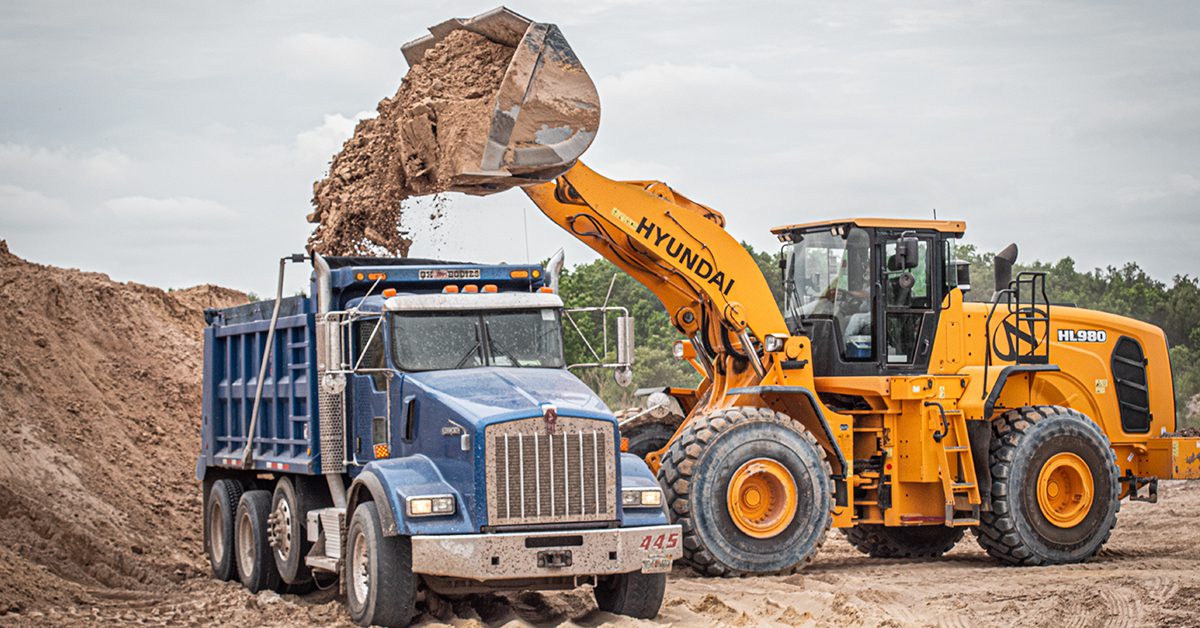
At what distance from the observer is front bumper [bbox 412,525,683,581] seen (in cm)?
1197

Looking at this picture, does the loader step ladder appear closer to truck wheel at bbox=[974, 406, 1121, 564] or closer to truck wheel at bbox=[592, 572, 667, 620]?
truck wheel at bbox=[974, 406, 1121, 564]

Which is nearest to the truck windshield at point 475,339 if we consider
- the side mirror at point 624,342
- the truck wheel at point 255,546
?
the side mirror at point 624,342

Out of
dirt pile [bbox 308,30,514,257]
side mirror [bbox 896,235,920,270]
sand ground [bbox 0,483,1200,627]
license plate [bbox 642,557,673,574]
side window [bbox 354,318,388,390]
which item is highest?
dirt pile [bbox 308,30,514,257]

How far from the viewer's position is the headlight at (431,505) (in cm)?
1213

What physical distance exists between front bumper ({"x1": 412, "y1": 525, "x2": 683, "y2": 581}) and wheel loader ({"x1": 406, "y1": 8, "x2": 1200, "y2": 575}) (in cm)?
321

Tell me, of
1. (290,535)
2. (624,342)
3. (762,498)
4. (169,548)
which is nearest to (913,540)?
(762,498)

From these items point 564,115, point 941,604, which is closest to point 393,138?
point 564,115

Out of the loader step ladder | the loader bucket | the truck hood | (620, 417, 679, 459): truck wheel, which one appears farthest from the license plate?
the loader step ladder

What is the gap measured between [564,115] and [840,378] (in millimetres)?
4587

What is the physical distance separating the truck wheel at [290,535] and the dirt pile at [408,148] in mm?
2530

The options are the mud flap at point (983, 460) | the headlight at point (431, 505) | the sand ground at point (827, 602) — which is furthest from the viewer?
the mud flap at point (983, 460)

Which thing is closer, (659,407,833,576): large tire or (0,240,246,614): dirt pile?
(659,407,833,576): large tire

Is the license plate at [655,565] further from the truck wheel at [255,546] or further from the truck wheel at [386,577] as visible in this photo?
the truck wheel at [255,546]

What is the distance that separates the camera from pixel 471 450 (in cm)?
1229
